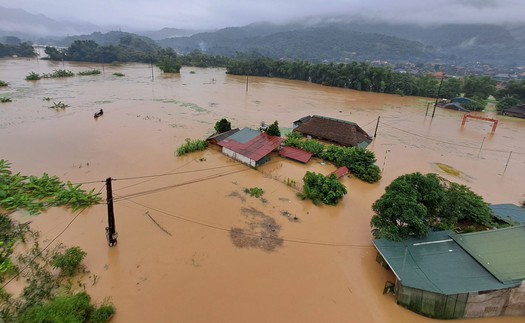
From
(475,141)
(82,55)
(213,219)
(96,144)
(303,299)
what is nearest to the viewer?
(303,299)

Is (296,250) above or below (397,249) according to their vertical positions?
below

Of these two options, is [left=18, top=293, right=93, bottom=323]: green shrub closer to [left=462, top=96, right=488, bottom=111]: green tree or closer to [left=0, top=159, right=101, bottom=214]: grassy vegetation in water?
[left=0, top=159, right=101, bottom=214]: grassy vegetation in water

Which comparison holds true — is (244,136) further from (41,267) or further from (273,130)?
(41,267)

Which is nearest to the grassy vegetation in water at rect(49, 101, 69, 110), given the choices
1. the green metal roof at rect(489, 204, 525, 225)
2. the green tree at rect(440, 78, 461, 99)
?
the green metal roof at rect(489, 204, 525, 225)

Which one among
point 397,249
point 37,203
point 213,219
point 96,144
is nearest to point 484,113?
point 397,249

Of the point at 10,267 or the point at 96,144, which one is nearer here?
the point at 10,267

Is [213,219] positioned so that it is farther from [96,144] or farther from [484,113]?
[484,113]
